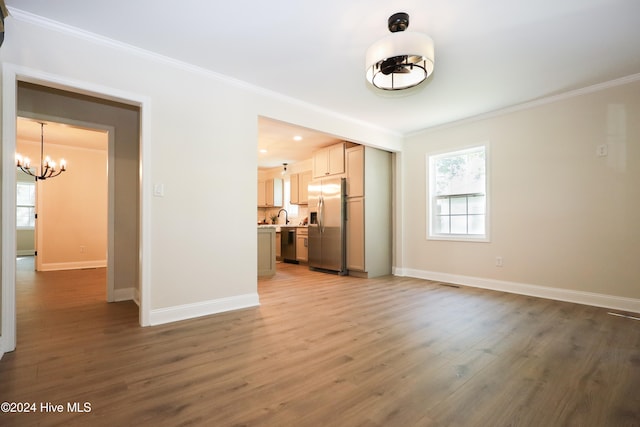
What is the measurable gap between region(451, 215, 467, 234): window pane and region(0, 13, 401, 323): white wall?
3.32 metres

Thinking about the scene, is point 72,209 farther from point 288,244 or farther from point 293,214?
point 293,214

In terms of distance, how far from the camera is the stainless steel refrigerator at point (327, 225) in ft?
18.3

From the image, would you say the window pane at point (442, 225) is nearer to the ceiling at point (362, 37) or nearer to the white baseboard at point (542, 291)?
the white baseboard at point (542, 291)

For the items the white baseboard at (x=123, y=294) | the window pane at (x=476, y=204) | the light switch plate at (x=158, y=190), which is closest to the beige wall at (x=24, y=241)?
the white baseboard at (x=123, y=294)

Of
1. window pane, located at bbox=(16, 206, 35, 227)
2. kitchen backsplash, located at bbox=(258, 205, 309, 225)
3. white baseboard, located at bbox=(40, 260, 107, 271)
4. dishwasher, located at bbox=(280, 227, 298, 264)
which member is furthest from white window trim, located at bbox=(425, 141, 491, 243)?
window pane, located at bbox=(16, 206, 35, 227)

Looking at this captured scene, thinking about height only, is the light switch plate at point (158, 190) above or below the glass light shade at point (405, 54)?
below

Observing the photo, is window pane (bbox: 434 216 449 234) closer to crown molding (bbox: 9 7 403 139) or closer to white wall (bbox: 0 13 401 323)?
crown molding (bbox: 9 7 403 139)

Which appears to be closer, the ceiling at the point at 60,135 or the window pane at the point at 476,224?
the window pane at the point at 476,224

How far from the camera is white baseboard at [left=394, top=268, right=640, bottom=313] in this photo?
331 centimetres

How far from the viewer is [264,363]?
2035 mm

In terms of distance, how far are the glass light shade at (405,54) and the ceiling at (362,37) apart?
0.19 m

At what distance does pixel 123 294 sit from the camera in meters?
3.80

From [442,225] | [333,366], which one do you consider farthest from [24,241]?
[442,225]

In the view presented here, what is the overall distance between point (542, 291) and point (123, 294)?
17.8ft
